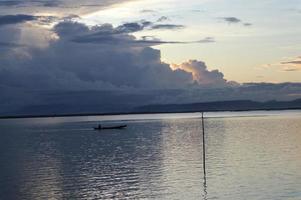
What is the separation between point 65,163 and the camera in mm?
89750

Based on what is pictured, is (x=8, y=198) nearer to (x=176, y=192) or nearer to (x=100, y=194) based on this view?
(x=100, y=194)

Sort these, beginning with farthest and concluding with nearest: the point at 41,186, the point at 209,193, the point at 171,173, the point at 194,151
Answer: the point at 194,151, the point at 171,173, the point at 41,186, the point at 209,193

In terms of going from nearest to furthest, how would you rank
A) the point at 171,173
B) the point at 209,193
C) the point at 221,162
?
the point at 209,193 → the point at 171,173 → the point at 221,162

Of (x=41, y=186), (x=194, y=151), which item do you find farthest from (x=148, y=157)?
(x=41, y=186)

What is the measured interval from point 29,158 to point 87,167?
22.4 m

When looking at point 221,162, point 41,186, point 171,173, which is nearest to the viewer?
point 41,186

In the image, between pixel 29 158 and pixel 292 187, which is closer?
pixel 292 187

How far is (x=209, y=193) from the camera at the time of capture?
174 feet

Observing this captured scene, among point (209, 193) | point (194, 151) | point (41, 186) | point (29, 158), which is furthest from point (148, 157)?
point (209, 193)

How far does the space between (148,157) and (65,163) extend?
15826 mm

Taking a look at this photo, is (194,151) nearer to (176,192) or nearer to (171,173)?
(171,173)

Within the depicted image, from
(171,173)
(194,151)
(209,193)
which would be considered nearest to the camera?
(209,193)

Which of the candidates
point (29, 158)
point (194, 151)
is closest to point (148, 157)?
point (194, 151)

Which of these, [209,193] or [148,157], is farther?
[148,157]
